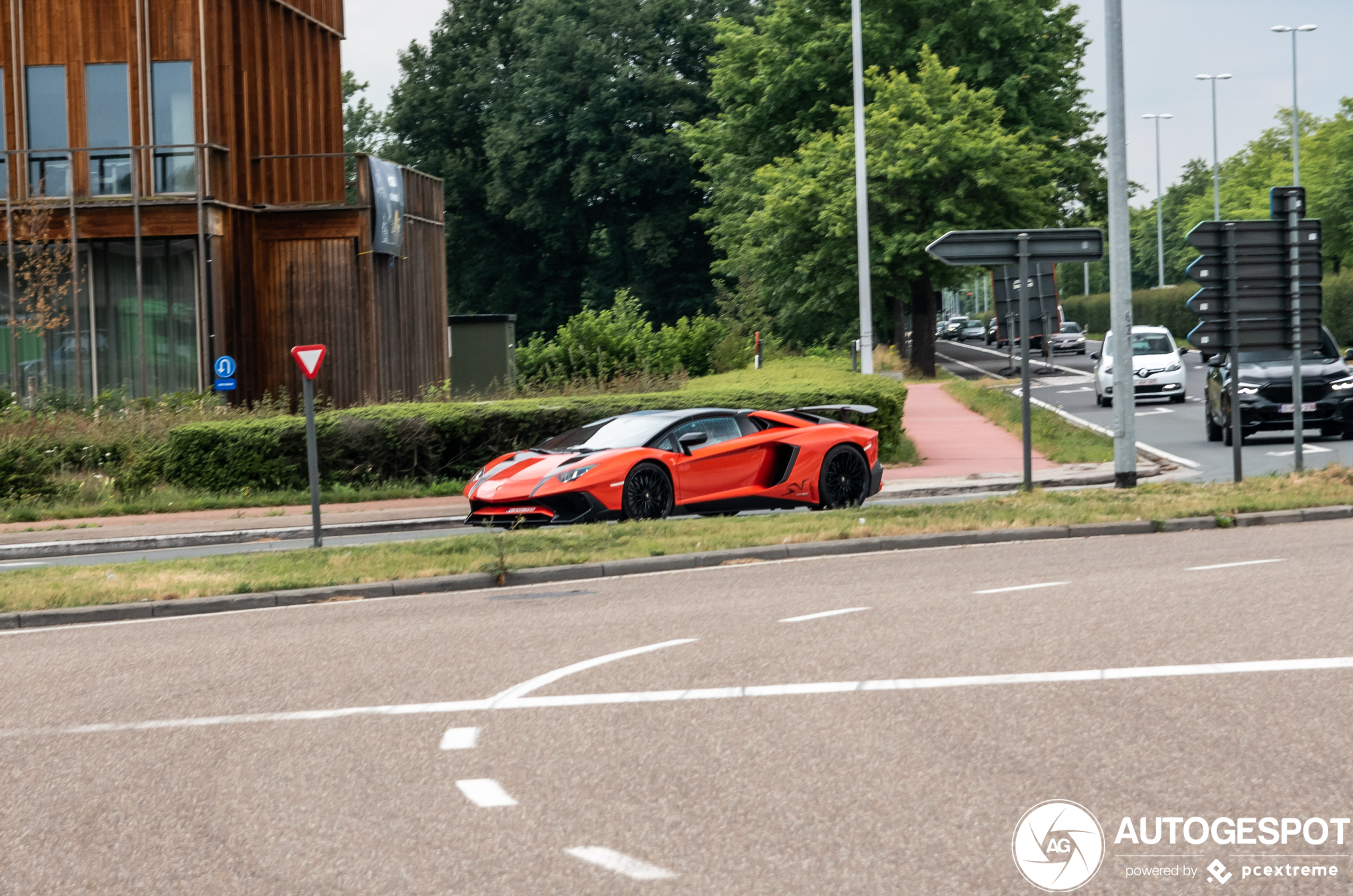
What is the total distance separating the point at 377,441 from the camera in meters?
20.5

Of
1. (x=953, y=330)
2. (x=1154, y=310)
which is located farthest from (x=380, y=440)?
(x=953, y=330)

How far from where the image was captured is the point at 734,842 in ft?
16.0

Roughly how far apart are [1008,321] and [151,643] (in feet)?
41.2

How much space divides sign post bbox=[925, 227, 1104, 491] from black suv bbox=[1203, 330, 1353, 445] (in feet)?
21.6

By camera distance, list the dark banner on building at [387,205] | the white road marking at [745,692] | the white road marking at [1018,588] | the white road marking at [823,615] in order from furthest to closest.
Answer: the dark banner on building at [387,205], the white road marking at [1018,588], the white road marking at [823,615], the white road marking at [745,692]

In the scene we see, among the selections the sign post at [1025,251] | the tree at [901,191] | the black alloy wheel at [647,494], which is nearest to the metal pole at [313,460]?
the black alloy wheel at [647,494]

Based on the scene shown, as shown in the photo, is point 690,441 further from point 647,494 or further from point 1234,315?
point 1234,315

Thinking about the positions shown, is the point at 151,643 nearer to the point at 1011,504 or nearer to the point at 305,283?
the point at 1011,504

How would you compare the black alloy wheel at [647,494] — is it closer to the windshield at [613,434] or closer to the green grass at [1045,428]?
the windshield at [613,434]

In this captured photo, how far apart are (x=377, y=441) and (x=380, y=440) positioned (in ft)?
0.12

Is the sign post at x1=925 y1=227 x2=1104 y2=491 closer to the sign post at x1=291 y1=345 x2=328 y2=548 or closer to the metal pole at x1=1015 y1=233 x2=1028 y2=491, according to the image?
the metal pole at x1=1015 y1=233 x2=1028 y2=491

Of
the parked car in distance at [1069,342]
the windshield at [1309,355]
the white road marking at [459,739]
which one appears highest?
the parked car in distance at [1069,342]

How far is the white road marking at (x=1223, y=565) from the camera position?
11.1m

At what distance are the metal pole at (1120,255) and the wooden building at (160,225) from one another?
1377cm
